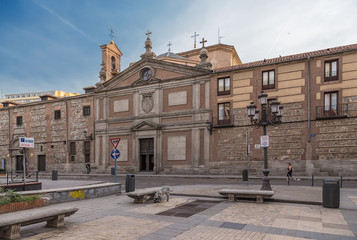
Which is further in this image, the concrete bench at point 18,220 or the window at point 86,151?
the window at point 86,151

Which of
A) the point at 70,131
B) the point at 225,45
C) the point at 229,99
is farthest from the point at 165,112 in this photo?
the point at 225,45

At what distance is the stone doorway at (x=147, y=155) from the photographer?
2891 cm

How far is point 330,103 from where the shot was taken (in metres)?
21.6

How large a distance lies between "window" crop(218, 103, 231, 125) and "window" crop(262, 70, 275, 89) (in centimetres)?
379

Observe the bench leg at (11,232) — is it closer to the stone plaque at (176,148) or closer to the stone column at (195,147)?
the stone column at (195,147)

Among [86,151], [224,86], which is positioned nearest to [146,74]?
[224,86]

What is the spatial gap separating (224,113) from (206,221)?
62.7ft

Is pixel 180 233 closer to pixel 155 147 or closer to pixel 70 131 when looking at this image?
pixel 155 147

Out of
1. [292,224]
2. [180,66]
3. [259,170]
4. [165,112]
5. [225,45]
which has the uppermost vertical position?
[225,45]

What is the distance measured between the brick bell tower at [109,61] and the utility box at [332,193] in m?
29.3

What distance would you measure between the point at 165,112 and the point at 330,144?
15668 mm

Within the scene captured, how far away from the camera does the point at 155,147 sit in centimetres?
2819

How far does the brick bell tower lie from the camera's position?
112 ft

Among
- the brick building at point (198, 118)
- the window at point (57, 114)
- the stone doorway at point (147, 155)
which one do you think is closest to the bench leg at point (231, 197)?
the brick building at point (198, 118)
